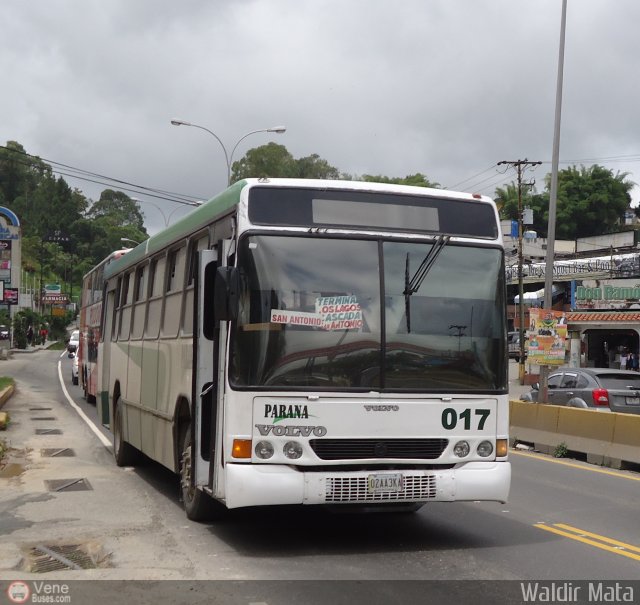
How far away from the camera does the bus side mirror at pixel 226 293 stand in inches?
309

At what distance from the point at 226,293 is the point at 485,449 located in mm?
2697

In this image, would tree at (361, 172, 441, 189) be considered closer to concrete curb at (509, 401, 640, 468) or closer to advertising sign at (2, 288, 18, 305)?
advertising sign at (2, 288, 18, 305)

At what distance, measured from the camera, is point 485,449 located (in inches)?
332

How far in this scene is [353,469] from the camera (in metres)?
8.03

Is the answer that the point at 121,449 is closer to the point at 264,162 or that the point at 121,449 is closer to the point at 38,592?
the point at 38,592

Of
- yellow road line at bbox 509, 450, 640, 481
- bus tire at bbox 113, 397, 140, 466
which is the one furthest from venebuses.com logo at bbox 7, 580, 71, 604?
yellow road line at bbox 509, 450, 640, 481

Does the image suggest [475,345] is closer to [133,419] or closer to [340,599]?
[340,599]

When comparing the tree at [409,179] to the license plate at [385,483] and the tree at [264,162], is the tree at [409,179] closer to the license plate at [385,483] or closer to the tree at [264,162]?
the tree at [264,162]

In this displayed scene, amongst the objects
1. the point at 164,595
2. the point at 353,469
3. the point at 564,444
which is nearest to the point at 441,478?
the point at 353,469

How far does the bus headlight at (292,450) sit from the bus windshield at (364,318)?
0.47 metres

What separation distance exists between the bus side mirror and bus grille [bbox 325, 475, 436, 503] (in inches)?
63.5

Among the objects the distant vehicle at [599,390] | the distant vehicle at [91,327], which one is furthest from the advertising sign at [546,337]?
the distant vehicle at [91,327]

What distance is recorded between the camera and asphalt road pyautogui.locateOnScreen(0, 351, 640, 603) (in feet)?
24.3

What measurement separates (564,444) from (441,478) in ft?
30.1
